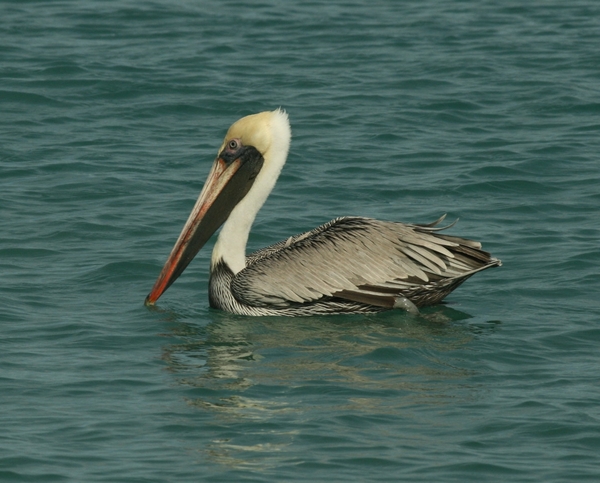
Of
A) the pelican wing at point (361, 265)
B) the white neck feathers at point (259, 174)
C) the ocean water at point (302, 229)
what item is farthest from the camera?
the white neck feathers at point (259, 174)

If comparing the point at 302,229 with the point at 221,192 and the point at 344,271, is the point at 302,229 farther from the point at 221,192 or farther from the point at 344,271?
the point at 344,271

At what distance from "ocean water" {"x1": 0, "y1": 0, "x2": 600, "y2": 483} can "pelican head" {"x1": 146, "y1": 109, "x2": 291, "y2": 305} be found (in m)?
0.51

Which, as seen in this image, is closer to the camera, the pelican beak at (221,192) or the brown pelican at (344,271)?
the brown pelican at (344,271)

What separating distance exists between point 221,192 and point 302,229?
140cm

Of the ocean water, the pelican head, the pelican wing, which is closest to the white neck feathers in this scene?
the pelican head

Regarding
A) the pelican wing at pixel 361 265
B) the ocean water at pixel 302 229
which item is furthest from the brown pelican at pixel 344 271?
the ocean water at pixel 302 229

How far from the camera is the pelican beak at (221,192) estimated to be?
30.0 ft

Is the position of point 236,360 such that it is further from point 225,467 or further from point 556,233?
point 556,233

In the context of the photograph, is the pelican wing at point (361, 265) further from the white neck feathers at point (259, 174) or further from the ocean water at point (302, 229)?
the white neck feathers at point (259, 174)

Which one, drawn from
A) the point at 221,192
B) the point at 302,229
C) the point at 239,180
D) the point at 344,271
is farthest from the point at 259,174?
the point at 302,229

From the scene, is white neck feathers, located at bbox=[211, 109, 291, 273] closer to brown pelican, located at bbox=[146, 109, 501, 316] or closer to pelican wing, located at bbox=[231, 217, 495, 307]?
brown pelican, located at bbox=[146, 109, 501, 316]

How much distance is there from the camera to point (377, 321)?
8539 mm

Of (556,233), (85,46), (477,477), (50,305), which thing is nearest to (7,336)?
(50,305)

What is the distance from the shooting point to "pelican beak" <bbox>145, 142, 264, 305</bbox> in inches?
360
